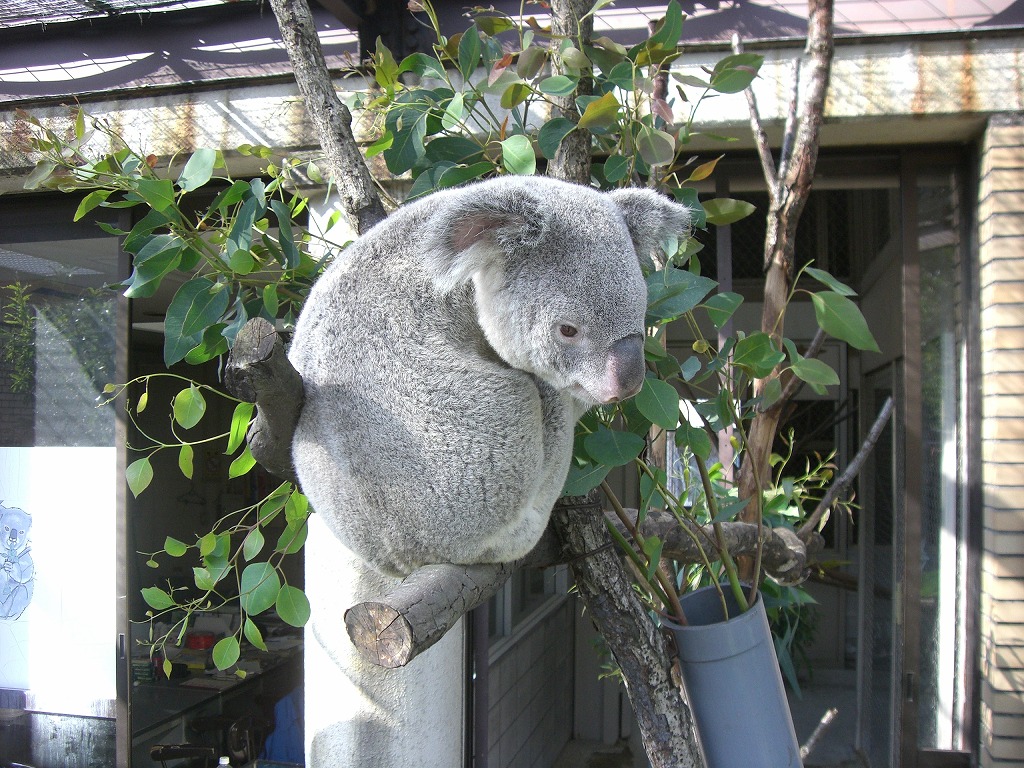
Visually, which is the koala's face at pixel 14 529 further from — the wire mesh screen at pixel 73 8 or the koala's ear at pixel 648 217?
the koala's ear at pixel 648 217

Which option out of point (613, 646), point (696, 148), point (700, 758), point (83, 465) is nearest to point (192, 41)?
point (83, 465)

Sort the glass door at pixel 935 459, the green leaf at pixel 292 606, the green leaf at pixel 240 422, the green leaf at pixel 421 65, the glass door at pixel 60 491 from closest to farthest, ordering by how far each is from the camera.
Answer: the green leaf at pixel 292 606, the green leaf at pixel 240 422, the green leaf at pixel 421 65, the glass door at pixel 935 459, the glass door at pixel 60 491

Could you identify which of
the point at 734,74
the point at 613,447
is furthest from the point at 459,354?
the point at 734,74

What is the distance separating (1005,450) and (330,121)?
7.60 ft

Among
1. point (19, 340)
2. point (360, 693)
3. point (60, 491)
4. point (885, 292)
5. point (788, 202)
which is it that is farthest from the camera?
point (885, 292)

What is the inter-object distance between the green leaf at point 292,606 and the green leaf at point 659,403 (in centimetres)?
69

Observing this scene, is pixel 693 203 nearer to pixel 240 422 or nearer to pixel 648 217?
pixel 648 217

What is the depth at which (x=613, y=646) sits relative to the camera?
4.98 feet

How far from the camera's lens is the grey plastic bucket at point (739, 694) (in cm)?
148

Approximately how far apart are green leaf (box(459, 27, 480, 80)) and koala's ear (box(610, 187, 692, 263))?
1.73 ft

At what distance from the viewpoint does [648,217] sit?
117 centimetres

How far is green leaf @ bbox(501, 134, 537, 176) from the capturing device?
1.39 metres

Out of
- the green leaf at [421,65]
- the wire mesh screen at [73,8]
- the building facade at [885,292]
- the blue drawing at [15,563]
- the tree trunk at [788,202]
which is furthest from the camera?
the blue drawing at [15,563]

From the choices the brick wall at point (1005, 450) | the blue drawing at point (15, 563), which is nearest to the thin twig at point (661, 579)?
the brick wall at point (1005, 450)
